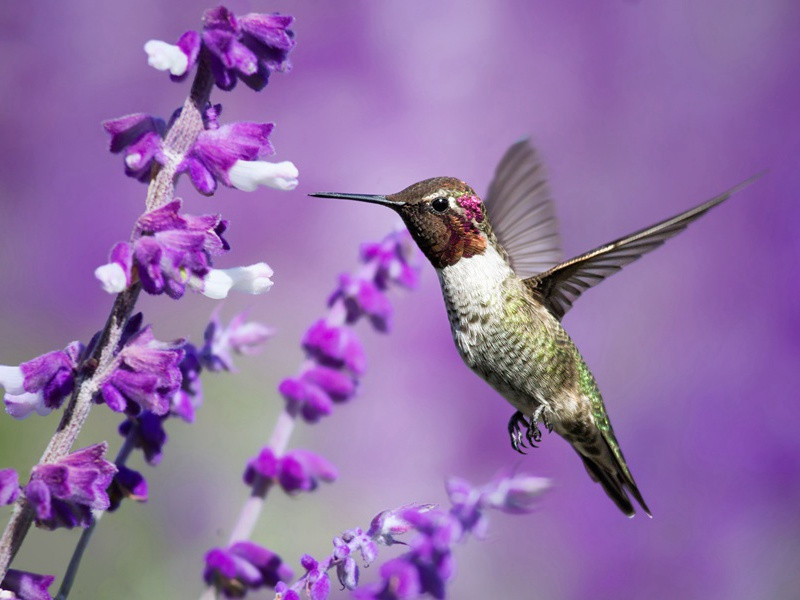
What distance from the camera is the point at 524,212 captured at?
2547mm

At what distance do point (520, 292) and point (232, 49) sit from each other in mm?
1096

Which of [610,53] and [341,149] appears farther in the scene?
[610,53]

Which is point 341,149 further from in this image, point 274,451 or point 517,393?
point 274,451

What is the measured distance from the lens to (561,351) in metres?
2.45

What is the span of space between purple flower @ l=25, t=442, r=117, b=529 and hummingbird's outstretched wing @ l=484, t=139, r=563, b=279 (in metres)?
1.25

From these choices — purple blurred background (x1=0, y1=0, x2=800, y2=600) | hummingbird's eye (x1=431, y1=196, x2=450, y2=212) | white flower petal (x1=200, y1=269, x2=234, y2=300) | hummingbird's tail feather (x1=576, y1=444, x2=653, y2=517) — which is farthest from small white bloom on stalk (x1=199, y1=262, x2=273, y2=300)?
purple blurred background (x1=0, y1=0, x2=800, y2=600)

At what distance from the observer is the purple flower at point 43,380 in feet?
4.64

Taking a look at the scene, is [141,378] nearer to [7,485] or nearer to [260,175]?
[7,485]

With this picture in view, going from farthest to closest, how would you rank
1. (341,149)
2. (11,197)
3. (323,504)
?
(341,149) → (11,197) → (323,504)

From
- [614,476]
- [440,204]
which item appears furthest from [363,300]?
[614,476]

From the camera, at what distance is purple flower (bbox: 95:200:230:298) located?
1.38m

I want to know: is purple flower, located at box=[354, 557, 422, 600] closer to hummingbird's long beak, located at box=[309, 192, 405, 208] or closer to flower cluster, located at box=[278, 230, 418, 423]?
flower cluster, located at box=[278, 230, 418, 423]

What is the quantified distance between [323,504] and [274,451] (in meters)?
2.63

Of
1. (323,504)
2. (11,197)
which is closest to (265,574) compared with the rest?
(323,504)
